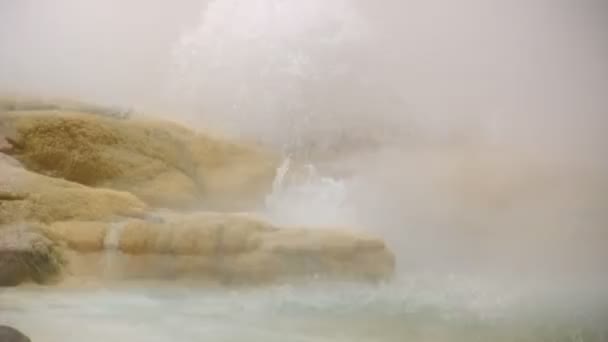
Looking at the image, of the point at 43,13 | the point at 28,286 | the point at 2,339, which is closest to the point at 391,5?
the point at 43,13

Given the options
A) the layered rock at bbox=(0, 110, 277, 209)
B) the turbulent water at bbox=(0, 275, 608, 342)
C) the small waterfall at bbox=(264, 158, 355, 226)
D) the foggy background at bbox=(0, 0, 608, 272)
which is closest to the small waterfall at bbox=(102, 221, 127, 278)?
the turbulent water at bbox=(0, 275, 608, 342)

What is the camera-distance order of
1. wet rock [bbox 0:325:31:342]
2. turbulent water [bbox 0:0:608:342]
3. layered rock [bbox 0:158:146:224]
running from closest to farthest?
wet rock [bbox 0:325:31:342] < turbulent water [bbox 0:0:608:342] < layered rock [bbox 0:158:146:224]

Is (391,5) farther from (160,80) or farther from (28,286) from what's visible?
(28,286)

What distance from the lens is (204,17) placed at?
32.6 feet

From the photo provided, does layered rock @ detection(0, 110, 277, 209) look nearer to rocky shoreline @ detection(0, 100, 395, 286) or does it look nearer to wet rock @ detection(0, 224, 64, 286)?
rocky shoreline @ detection(0, 100, 395, 286)

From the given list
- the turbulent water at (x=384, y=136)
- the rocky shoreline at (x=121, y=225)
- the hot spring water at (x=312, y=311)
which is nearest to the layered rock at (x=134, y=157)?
the rocky shoreline at (x=121, y=225)

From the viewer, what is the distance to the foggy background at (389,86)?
288 inches

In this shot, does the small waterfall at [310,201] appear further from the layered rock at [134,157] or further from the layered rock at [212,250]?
the layered rock at [212,250]

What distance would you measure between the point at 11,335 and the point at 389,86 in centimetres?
692

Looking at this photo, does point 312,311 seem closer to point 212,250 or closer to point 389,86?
point 212,250

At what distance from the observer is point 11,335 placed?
3.20m

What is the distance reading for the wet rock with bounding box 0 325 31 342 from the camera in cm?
316

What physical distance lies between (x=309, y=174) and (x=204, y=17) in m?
3.38

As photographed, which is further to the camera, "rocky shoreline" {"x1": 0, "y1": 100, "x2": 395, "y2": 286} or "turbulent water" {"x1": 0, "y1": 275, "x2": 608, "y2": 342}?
"rocky shoreline" {"x1": 0, "y1": 100, "x2": 395, "y2": 286}
